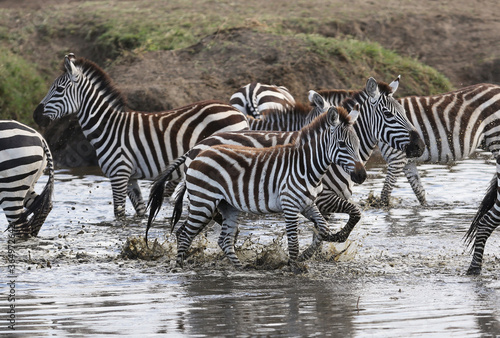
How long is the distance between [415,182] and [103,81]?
4951mm

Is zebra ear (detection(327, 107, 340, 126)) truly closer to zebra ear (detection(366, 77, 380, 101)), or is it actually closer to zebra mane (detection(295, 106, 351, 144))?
zebra mane (detection(295, 106, 351, 144))

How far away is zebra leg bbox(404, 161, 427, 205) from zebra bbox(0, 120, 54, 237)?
5.36 meters

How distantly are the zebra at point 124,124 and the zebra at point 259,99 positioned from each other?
2446mm

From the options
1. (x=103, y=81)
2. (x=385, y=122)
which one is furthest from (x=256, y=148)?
(x=103, y=81)

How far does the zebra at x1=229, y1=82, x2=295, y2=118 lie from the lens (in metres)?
13.3

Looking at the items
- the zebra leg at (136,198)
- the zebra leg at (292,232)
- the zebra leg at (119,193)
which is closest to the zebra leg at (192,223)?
the zebra leg at (292,232)

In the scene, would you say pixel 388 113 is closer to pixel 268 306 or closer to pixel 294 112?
pixel 294 112

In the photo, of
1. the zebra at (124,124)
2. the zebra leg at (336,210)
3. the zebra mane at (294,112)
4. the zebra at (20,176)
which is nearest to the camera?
the zebra leg at (336,210)

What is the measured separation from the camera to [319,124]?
25.5ft

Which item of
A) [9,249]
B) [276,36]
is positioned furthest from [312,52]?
[9,249]

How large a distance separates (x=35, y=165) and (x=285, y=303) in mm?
4295

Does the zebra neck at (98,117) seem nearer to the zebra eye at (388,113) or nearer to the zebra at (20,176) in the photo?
the zebra at (20,176)

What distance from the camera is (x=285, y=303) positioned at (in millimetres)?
6598

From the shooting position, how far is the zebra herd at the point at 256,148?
7.73 m
